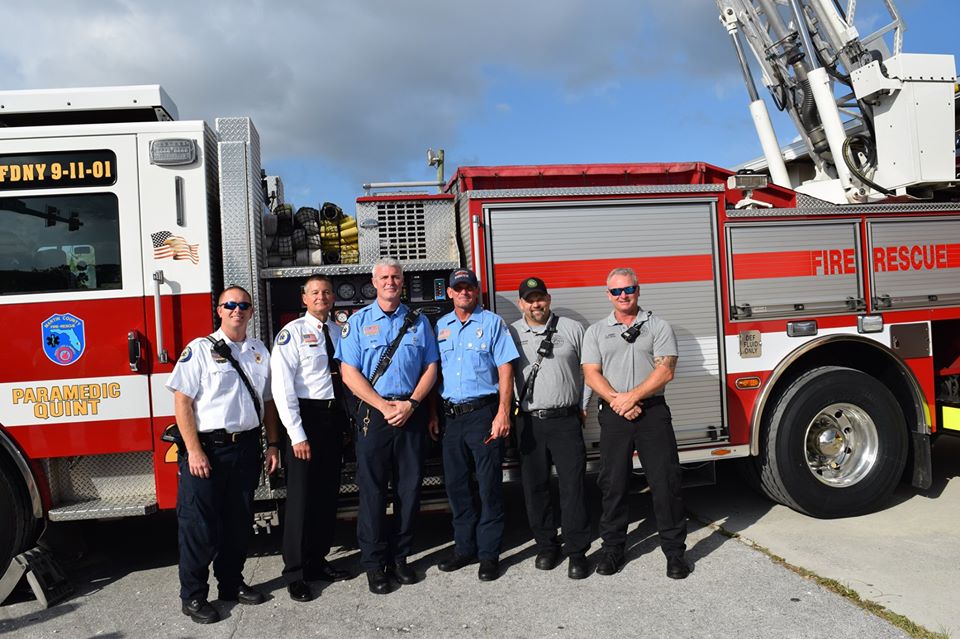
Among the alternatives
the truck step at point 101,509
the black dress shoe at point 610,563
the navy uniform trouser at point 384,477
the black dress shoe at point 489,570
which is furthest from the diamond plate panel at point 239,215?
the black dress shoe at point 610,563

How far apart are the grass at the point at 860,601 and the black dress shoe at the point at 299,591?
272 cm

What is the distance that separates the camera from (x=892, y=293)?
17.1 ft

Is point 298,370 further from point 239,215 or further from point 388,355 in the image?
point 239,215

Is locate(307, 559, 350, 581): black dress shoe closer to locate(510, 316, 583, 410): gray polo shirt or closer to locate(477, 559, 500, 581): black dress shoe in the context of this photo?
locate(477, 559, 500, 581): black dress shoe

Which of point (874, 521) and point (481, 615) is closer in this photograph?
point (481, 615)

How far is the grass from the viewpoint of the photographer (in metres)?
3.41

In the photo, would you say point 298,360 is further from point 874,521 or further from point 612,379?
point 874,521

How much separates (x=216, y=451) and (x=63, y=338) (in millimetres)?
1143

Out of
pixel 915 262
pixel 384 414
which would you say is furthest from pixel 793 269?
pixel 384 414

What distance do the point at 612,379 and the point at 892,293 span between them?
240 cm

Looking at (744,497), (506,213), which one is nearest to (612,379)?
(506,213)

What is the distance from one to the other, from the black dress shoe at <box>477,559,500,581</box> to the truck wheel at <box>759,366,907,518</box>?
2105mm

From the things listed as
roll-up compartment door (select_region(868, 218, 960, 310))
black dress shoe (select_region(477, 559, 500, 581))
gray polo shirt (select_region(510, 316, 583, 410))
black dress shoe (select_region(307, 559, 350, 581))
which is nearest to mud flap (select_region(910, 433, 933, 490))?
roll-up compartment door (select_region(868, 218, 960, 310))

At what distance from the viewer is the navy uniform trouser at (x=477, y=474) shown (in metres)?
4.19
